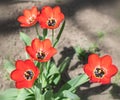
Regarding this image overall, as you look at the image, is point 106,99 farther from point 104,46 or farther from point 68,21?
point 68,21

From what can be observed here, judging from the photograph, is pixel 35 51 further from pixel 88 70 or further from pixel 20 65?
pixel 88 70

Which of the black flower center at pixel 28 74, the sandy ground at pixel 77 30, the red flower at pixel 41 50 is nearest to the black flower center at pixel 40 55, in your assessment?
the red flower at pixel 41 50

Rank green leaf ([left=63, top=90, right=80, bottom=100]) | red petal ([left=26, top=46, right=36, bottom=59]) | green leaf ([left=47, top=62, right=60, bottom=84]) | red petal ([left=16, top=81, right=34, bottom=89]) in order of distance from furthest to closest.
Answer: green leaf ([left=47, top=62, right=60, bottom=84]) → green leaf ([left=63, top=90, right=80, bottom=100]) → red petal ([left=26, top=46, right=36, bottom=59]) → red petal ([left=16, top=81, right=34, bottom=89])

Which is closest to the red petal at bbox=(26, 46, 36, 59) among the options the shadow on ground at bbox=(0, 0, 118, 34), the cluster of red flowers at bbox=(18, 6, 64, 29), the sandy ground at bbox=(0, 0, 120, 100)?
the cluster of red flowers at bbox=(18, 6, 64, 29)

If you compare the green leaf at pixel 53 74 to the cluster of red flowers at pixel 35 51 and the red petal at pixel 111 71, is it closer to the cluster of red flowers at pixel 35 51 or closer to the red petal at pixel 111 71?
the cluster of red flowers at pixel 35 51

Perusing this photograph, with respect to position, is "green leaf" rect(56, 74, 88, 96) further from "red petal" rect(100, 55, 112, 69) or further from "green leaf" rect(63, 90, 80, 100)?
"red petal" rect(100, 55, 112, 69)

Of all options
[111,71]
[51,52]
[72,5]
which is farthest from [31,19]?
[72,5]
